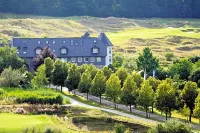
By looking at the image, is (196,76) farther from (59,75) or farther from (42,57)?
(42,57)

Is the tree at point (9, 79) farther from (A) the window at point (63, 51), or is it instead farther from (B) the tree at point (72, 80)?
(A) the window at point (63, 51)

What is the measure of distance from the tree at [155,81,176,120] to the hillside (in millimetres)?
65248

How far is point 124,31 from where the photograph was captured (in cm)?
17538

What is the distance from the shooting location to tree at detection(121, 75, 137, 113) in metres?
54.8

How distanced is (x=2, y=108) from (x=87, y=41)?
43.6 metres

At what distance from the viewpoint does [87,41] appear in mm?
89875

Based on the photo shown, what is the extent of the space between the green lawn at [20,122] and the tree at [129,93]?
1355 centimetres

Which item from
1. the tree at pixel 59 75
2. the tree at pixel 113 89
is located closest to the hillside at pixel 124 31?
the tree at pixel 59 75

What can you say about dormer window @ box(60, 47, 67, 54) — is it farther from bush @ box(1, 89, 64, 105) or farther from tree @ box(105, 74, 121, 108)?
tree @ box(105, 74, 121, 108)

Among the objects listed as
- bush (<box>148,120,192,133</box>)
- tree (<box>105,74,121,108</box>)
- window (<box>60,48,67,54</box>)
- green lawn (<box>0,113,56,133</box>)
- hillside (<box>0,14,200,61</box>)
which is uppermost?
hillside (<box>0,14,200,61</box>)

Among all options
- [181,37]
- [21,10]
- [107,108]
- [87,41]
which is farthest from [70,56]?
[21,10]

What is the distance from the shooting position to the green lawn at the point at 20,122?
36.1m

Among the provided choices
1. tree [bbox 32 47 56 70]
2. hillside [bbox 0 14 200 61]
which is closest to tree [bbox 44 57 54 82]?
tree [bbox 32 47 56 70]

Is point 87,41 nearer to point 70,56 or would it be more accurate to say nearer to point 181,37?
point 70,56
